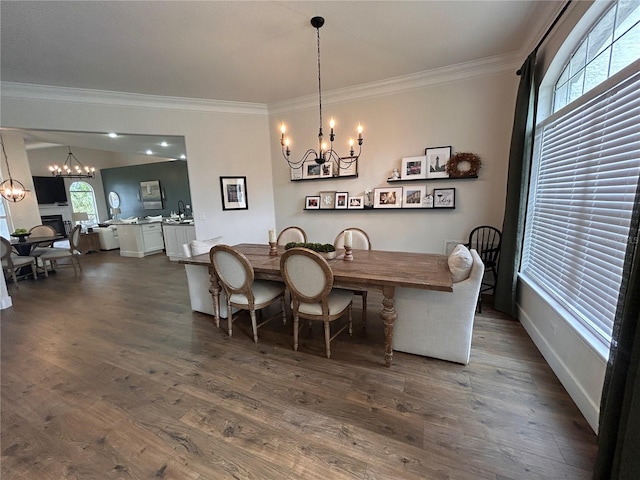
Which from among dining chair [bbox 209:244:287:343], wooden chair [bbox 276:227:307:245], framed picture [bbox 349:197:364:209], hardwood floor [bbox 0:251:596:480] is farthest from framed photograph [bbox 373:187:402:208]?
dining chair [bbox 209:244:287:343]

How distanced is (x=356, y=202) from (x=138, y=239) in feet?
19.3

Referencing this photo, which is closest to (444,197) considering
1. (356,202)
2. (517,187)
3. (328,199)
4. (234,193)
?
(517,187)

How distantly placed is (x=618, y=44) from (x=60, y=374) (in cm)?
477

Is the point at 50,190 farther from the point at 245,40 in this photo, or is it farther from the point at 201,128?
the point at 245,40

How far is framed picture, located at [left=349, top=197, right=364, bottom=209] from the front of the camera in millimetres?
4055

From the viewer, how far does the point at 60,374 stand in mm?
2203

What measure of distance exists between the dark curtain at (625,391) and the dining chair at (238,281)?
89.6 inches

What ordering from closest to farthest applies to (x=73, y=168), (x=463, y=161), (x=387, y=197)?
1. (x=463, y=161)
2. (x=387, y=197)
3. (x=73, y=168)


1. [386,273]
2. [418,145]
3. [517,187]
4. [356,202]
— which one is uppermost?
[418,145]

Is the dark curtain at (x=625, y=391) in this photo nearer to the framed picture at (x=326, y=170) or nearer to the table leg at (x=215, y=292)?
the table leg at (x=215, y=292)

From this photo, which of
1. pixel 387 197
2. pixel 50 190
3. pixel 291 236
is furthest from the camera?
pixel 50 190

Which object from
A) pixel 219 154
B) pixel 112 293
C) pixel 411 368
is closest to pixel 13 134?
pixel 112 293

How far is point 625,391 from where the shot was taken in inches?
41.6

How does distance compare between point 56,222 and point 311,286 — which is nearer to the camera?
point 311,286
